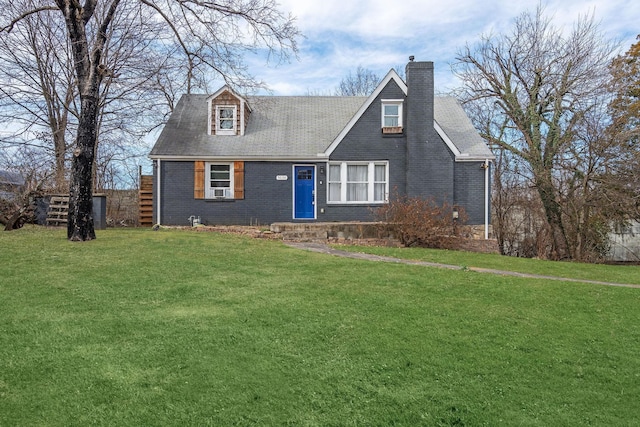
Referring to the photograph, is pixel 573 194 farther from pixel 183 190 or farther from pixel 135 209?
pixel 135 209

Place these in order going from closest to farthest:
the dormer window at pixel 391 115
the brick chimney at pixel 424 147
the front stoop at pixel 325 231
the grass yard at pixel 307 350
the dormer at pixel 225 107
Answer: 1. the grass yard at pixel 307 350
2. the front stoop at pixel 325 231
3. the brick chimney at pixel 424 147
4. the dormer window at pixel 391 115
5. the dormer at pixel 225 107

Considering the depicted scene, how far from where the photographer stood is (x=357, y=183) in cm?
1795

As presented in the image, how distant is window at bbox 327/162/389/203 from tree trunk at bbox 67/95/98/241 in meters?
8.84

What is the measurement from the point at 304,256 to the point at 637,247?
1872cm

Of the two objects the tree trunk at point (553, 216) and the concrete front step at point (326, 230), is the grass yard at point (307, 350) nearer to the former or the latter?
the concrete front step at point (326, 230)

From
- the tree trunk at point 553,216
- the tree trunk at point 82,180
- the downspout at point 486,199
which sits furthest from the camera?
the tree trunk at point 553,216

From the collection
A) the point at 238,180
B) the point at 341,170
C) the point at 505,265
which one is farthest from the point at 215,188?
the point at 505,265

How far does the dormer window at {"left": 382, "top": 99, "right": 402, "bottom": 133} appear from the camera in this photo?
693 inches

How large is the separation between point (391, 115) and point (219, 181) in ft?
24.4

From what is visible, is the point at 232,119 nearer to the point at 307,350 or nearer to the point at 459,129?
the point at 459,129

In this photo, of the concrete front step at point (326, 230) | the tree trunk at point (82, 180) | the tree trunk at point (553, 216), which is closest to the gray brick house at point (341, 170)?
the concrete front step at point (326, 230)

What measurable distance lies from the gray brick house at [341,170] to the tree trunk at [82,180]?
5.61 metres

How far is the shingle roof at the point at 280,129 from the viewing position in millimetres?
17797

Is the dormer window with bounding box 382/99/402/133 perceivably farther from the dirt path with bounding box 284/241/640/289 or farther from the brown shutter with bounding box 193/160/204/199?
the brown shutter with bounding box 193/160/204/199
